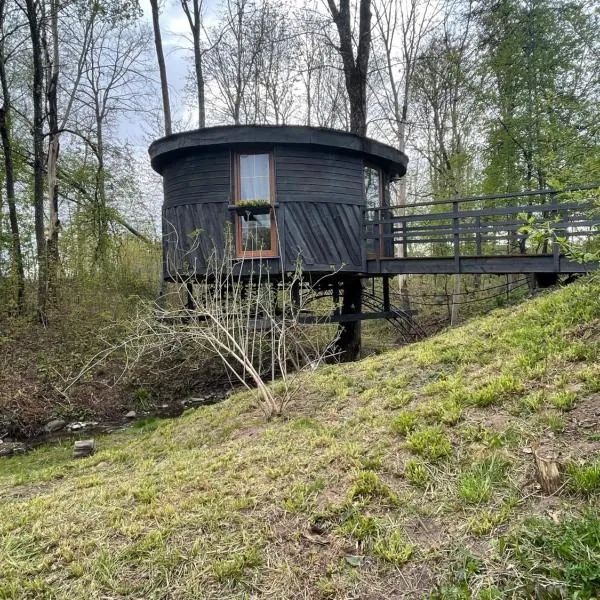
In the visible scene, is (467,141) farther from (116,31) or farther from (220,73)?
(116,31)

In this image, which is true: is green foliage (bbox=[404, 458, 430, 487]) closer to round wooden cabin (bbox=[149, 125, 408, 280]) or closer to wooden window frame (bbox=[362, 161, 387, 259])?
round wooden cabin (bbox=[149, 125, 408, 280])

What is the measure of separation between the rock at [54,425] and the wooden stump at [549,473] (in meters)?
7.26

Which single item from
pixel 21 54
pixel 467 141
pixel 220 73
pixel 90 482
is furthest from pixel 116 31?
pixel 90 482

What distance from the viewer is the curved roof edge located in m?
8.34

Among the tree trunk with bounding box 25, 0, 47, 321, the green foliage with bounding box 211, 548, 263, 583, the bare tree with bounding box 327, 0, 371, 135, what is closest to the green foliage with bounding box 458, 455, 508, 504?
the green foliage with bounding box 211, 548, 263, 583

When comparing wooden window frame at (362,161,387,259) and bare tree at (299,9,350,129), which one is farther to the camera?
bare tree at (299,9,350,129)

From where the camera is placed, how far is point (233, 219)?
866 centimetres

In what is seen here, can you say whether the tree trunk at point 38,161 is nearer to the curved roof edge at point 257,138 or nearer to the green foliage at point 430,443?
the curved roof edge at point 257,138

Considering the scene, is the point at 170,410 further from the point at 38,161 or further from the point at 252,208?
the point at 38,161

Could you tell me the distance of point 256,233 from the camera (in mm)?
8625

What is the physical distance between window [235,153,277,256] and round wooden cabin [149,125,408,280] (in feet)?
0.06

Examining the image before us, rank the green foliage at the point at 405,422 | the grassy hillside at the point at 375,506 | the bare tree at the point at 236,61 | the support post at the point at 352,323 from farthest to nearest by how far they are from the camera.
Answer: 1. the bare tree at the point at 236,61
2. the support post at the point at 352,323
3. the green foliage at the point at 405,422
4. the grassy hillside at the point at 375,506

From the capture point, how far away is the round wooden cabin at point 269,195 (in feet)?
27.9

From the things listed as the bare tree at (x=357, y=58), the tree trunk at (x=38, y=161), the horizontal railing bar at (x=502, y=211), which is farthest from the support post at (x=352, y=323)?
the tree trunk at (x=38, y=161)
